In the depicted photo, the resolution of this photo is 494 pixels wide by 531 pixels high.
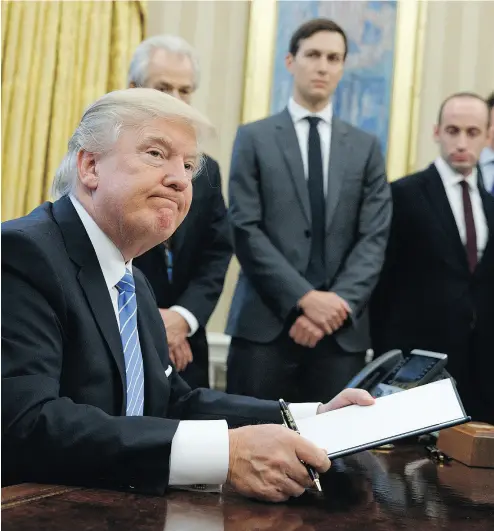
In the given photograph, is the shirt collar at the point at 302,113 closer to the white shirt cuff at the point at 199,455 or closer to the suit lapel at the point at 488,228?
the suit lapel at the point at 488,228

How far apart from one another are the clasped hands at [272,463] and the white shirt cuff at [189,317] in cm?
189

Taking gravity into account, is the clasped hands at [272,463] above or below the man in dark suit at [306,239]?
below

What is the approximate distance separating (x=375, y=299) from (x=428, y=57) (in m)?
2.19

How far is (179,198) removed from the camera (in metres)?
1.79

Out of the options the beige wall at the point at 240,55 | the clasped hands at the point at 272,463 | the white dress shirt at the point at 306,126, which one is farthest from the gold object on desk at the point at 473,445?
the beige wall at the point at 240,55

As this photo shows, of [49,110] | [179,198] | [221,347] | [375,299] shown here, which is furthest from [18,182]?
[179,198]

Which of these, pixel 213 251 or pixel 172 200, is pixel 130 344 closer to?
pixel 172 200

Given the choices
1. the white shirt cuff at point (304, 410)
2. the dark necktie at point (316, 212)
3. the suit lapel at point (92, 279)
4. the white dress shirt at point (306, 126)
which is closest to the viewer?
the suit lapel at point (92, 279)

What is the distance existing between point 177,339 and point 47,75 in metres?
2.44

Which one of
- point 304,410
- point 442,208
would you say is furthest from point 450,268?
point 304,410

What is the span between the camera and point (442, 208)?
12.1ft

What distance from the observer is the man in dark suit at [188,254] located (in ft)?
11.0

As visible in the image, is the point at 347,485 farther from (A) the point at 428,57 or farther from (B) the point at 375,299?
(A) the point at 428,57

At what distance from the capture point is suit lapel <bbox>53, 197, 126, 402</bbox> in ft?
5.29
